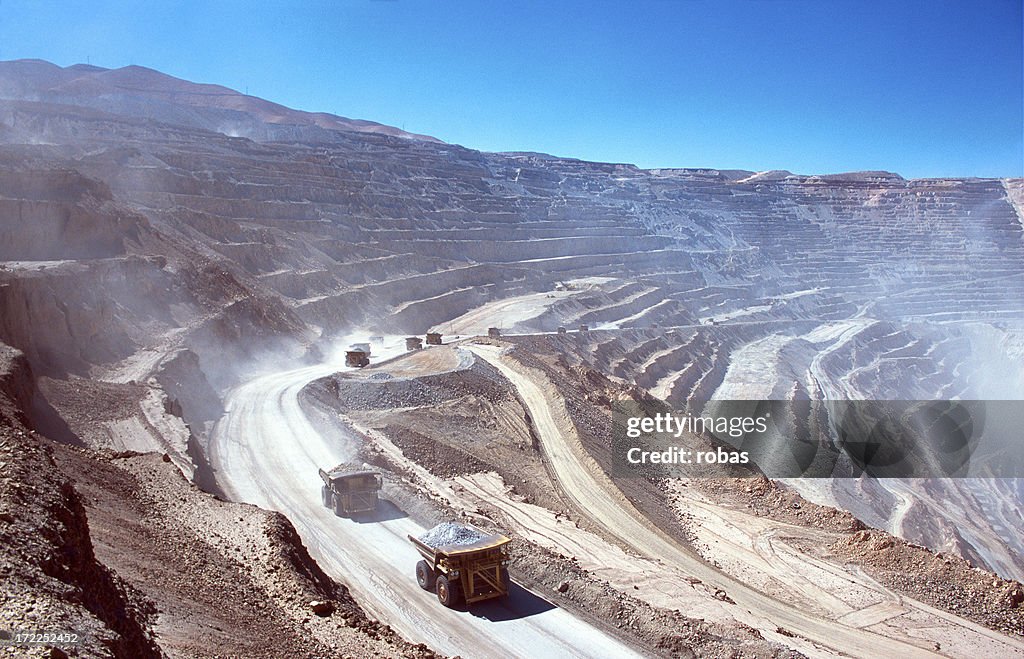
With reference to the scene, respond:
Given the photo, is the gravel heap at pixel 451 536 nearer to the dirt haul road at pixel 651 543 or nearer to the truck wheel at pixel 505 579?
the truck wheel at pixel 505 579

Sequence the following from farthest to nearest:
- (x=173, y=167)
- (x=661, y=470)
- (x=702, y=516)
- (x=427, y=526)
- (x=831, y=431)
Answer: (x=173, y=167) → (x=831, y=431) → (x=661, y=470) → (x=702, y=516) → (x=427, y=526)

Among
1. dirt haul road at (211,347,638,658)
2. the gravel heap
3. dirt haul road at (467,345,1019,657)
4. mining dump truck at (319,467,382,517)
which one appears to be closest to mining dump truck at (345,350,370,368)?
dirt haul road at (467,345,1019,657)

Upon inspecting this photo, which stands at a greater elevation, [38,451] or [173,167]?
[173,167]

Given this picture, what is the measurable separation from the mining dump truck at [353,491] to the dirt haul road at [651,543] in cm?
700

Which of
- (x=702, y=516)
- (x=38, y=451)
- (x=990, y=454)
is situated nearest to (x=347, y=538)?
(x=38, y=451)

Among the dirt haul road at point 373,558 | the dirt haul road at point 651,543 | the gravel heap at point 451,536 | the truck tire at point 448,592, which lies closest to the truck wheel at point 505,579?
the dirt haul road at point 373,558

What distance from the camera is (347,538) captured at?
1819cm

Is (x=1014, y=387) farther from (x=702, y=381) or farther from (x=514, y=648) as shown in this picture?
(x=514, y=648)

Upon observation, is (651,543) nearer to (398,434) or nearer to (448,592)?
(448,592)

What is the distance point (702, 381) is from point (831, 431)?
35.5 feet

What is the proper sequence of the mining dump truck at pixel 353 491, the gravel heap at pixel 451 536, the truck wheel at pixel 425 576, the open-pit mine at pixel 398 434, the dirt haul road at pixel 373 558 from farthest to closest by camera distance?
the mining dump truck at pixel 353 491 < the truck wheel at pixel 425 576 < the gravel heap at pixel 451 536 < the dirt haul road at pixel 373 558 < the open-pit mine at pixel 398 434

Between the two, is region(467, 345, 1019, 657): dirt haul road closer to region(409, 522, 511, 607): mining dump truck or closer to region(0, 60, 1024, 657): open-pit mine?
region(0, 60, 1024, 657): open-pit mine

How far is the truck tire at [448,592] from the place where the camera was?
48.3 ft

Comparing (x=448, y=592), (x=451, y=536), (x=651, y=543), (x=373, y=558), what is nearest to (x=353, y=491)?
(x=373, y=558)
